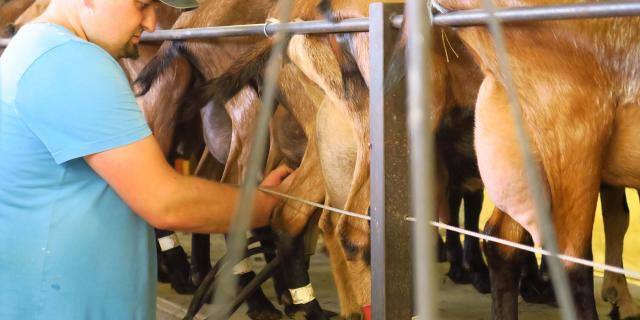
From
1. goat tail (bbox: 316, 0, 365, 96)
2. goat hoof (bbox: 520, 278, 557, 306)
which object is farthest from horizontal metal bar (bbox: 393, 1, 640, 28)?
goat hoof (bbox: 520, 278, 557, 306)

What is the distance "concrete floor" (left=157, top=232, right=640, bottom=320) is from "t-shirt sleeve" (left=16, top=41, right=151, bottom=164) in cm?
222

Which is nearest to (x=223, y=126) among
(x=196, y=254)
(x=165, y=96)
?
(x=165, y=96)

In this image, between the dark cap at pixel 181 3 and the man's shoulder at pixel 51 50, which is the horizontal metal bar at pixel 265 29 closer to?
the dark cap at pixel 181 3

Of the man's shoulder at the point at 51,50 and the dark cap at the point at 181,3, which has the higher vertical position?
the dark cap at the point at 181,3

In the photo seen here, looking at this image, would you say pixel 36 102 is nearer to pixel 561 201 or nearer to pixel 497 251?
pixel 561 201

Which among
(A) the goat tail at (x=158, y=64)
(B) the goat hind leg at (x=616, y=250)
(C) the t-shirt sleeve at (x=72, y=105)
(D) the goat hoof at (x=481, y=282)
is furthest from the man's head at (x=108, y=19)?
(D) the goat hoof at (x=481, y=282)

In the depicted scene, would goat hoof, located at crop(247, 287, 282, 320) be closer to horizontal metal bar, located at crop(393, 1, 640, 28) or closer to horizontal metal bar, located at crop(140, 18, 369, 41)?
horizontal metal bar, located at crop(140, 18, 369, 41)

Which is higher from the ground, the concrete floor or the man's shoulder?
the man's shoulder

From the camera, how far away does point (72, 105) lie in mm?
1621

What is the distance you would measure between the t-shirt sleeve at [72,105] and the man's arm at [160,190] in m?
0.03

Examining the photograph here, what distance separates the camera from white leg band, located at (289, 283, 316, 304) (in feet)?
11.6

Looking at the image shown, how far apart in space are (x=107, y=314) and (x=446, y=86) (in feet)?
4.90

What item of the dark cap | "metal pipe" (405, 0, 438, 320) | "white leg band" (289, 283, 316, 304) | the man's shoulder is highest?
the dark cap

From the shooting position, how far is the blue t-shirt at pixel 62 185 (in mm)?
1638
